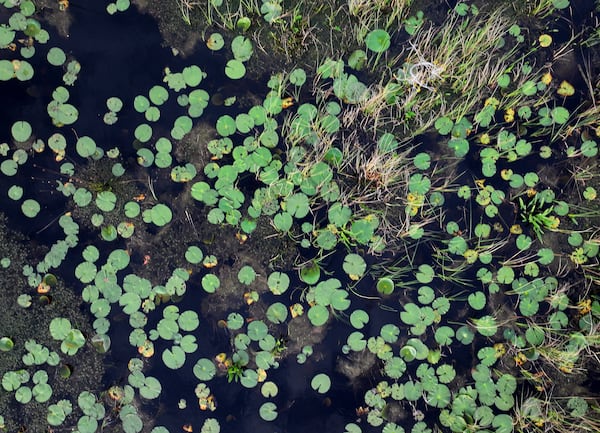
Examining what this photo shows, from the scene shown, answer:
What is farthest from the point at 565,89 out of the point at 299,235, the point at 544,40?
the point at 299,235

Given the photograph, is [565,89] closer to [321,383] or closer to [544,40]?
[544,40]

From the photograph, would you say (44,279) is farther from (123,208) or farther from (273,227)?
(273,227)

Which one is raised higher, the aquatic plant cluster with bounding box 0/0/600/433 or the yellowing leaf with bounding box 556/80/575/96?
the yellowing leaf with bounding box 556/80/575/96

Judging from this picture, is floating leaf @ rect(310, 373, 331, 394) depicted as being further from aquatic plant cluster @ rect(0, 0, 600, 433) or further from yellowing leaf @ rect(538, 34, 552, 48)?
yellowing leaf @ rect(538, 34, 552, 48)

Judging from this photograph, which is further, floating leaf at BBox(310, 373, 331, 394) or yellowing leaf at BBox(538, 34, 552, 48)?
yellowing leaf at BBox(538, 34, 552, 48)

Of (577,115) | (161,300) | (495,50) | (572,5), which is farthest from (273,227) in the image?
(572,5)

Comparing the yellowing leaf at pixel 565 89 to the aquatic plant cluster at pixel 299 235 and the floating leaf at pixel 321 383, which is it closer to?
the aquatic plant cluster at pixel 299 235

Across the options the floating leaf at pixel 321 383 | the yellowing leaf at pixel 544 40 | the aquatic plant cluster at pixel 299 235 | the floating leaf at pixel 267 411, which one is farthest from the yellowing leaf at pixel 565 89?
the floating leaf at pixel 267 411

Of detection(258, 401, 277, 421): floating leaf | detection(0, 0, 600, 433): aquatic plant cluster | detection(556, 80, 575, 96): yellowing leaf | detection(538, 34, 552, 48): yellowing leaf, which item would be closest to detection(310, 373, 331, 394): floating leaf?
detection(0, 0, 600, 433): aquatic plant cluster

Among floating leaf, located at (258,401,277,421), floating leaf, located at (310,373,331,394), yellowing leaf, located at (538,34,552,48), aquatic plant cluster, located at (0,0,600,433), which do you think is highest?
yellowing leaf, located at (538,34,552,48)
